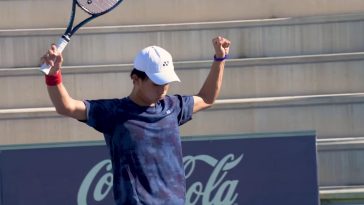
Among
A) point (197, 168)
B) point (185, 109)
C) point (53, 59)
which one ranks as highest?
point (53, 59)

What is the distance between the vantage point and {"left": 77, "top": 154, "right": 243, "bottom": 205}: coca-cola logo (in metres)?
7.11

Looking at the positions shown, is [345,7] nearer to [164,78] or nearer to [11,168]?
[11,168]

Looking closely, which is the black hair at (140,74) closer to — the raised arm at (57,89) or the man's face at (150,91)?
the man's face at (150,91)

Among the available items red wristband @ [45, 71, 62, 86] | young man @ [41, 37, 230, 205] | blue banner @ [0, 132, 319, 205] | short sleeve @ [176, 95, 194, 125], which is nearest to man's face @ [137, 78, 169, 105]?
young man @ [41, 37, 230, 205]

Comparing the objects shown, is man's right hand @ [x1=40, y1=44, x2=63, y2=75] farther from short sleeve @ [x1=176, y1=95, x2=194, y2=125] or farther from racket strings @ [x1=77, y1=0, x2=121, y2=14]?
racket strings @ [x1=77, y1=0, x2=121, y2=14]

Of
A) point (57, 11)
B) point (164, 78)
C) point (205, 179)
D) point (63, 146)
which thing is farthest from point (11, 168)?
point (164, 78)

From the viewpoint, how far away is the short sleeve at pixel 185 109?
12.7ft

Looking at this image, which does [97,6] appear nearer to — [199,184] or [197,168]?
[197,168]

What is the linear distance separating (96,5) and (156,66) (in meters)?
0.87

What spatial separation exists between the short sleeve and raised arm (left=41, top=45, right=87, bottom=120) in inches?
16.8

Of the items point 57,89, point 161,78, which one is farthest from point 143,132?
point 57,89

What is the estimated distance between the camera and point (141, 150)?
3.65 metres

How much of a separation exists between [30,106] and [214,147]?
2.60m

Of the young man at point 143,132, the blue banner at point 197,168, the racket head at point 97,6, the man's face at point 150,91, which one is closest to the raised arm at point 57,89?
the young man at point 143,132
